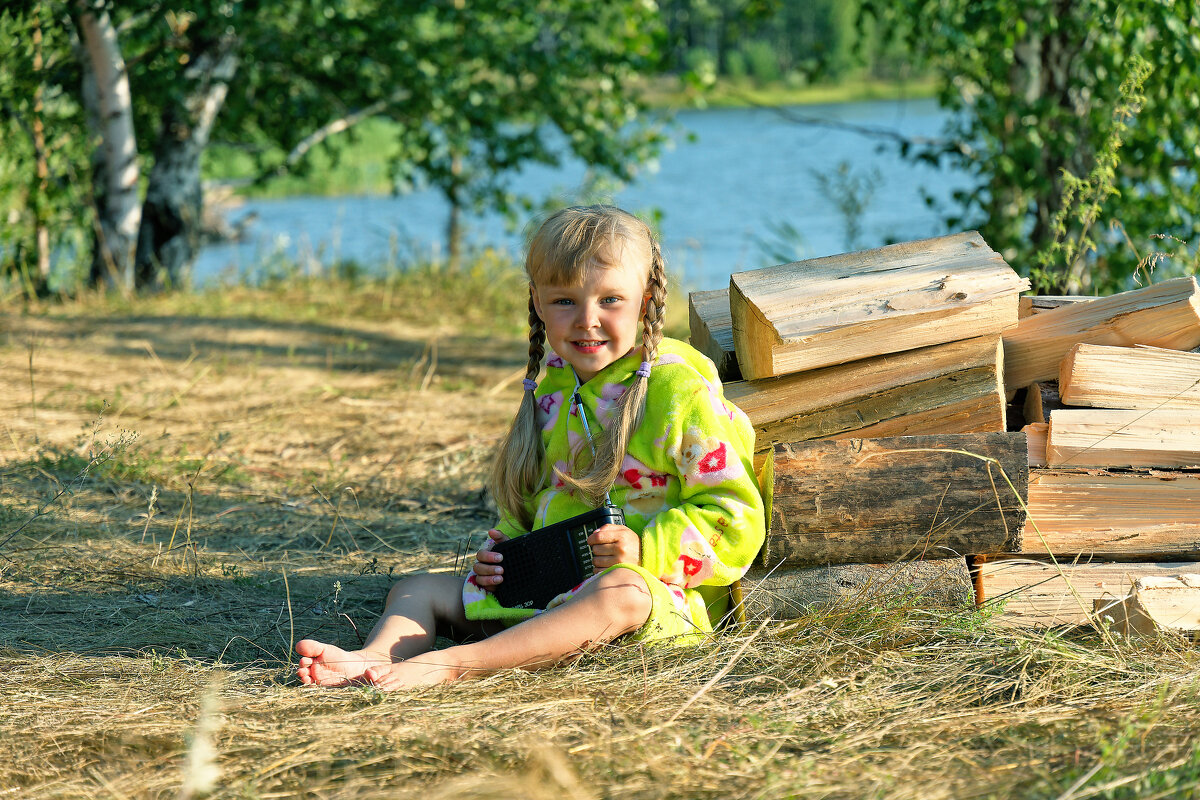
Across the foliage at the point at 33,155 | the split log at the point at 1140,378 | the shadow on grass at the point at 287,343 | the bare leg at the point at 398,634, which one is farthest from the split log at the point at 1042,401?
the foliage at the point at 33,155

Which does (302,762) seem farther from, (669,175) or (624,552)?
(669,175)

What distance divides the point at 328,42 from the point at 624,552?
6.84 m

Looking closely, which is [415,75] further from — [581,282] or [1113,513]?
[1113,513]

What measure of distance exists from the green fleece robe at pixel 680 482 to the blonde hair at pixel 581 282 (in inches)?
1.9

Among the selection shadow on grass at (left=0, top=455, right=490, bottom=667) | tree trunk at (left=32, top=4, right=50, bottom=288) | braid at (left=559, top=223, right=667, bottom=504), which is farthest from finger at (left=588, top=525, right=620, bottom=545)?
tree trunk at (left=32, top=4, right=50, bottom=288)

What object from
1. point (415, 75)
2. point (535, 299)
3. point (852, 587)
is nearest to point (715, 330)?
point (535, 299)

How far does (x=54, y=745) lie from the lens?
7.25 feet

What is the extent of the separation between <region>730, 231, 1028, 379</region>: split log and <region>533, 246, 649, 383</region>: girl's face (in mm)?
337

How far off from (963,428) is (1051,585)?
508 millimetres

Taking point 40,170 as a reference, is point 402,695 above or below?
below

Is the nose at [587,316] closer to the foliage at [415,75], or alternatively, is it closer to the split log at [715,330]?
the split log at [715,330]

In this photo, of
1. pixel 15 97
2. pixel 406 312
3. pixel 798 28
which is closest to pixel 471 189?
pixel 406 312

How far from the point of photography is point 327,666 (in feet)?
8.36

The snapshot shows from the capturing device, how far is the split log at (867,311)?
2.81 m
